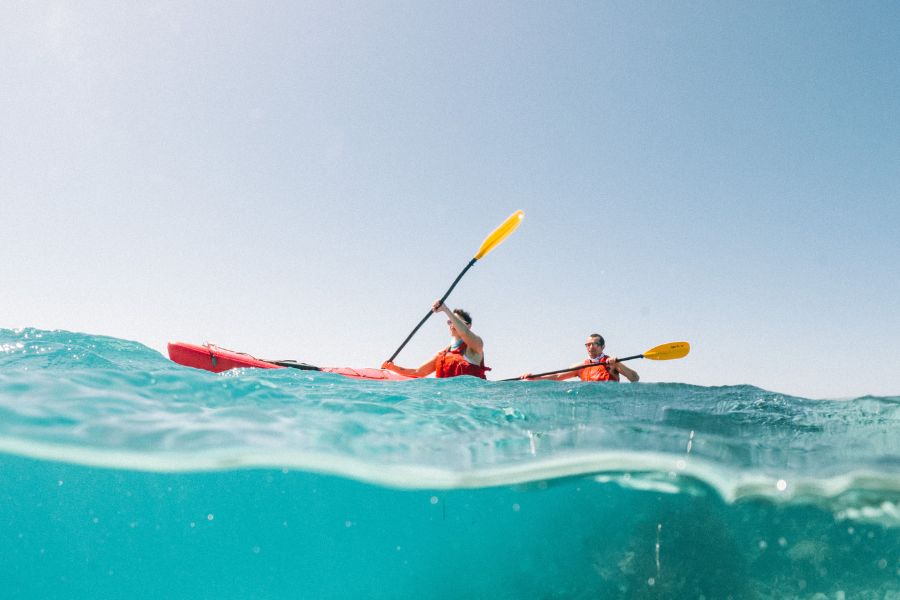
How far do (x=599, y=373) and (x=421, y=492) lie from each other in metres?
5.25

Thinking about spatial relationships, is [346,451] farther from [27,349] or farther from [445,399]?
[27,349]

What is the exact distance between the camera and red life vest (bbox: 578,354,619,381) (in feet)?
31.2

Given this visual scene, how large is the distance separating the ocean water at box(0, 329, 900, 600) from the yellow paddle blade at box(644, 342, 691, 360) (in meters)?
4.31

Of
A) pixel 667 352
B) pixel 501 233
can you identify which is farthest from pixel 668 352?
pixel 501 233

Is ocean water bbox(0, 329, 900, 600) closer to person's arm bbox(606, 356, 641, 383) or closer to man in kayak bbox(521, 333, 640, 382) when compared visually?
man in kayak bbox(521, 333, 640, 382)

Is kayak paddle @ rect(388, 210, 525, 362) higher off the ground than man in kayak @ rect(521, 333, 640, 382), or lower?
higher

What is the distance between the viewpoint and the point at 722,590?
448cm

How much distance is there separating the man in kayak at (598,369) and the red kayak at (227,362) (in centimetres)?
287

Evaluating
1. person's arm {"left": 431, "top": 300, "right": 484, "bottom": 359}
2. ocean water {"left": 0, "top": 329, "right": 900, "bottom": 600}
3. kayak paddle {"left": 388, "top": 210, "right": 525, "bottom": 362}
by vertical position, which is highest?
kayak paddle {"left": 388, "top": 210, "right": 525, "bottom": 362}

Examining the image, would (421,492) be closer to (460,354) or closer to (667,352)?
(460,354)

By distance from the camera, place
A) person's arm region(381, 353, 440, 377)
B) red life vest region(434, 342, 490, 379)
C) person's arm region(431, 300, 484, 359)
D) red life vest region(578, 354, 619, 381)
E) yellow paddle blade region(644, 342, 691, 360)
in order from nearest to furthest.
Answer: red life vest region(434, 342, 490, 379) → person's arm region(431, 300, 484, 359) → person's arm region(381, 353, 440, 377) → red life vest region(578, 354, 619, 381) → yellow paddle blade region(644, 342, 691, 360)

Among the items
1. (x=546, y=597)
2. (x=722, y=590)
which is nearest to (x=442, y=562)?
(x=546, y=597)

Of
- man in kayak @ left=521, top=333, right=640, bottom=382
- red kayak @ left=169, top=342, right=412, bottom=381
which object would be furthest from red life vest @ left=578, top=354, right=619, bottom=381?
red kayak @ left=169, top=342, right=412, bottom=381

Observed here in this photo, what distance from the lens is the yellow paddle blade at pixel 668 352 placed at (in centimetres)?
1023
